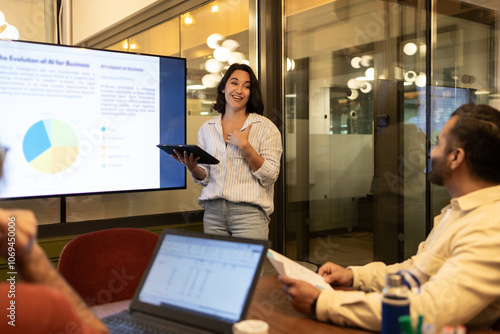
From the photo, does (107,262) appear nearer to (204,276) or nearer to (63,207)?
(204,276)

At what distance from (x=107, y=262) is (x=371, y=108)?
2.24 metres

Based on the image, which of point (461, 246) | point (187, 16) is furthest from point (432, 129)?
point (187, 16)

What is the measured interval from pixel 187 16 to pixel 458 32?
2.41 m

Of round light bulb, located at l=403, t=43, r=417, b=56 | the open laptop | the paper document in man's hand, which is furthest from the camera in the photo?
round light bulb, located at l=403, t=43, r=417, b=56

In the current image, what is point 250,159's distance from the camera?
9.34 ft

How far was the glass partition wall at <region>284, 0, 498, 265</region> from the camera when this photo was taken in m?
2.90

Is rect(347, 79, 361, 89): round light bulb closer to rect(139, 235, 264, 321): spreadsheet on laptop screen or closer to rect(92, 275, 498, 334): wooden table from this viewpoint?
rect(92, 275, 498, 334): wooden table

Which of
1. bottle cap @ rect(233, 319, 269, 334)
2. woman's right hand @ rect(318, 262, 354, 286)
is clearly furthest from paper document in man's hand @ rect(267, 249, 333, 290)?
bottle cap @ rect(233, 319, 269, 334)

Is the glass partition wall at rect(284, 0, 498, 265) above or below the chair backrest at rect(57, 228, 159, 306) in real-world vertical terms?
above

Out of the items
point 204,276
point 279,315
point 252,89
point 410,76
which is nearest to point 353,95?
point 410,76

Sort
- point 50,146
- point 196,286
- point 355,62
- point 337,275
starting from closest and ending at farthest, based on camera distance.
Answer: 1. point 196,286
2. point 337,275
3. point 50,146
4. point 355,62

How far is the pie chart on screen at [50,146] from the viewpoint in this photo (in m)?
2.86

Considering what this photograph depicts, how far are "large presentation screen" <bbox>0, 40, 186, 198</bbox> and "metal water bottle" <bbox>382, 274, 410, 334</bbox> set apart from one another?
2303mm

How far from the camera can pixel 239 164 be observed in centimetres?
296
